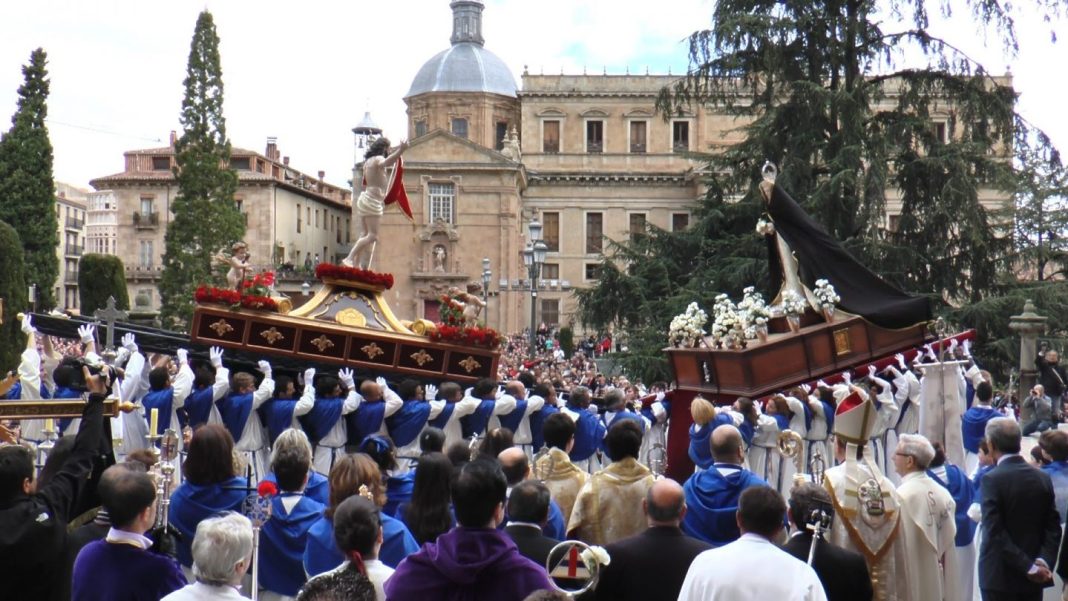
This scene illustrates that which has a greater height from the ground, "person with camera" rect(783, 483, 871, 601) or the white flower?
the white flower

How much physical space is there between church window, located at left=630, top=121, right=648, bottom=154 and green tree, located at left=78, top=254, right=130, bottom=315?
37.1m

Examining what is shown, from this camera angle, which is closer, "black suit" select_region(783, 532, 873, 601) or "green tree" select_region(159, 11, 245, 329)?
"black suit" select_region(783, 532, 873, 601)

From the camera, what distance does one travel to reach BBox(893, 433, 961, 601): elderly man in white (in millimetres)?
7285

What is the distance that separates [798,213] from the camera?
52.1 ft

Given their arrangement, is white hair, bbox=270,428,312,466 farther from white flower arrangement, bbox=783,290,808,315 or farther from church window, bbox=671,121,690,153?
church window, bbox=671,121,690,153

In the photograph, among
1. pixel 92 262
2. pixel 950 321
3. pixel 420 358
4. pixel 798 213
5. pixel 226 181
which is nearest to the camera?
pixel 420 358

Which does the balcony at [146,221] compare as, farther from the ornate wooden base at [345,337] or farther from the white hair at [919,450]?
the white hair at [919,450]

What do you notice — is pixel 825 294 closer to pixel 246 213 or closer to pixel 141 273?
pixel 246 213

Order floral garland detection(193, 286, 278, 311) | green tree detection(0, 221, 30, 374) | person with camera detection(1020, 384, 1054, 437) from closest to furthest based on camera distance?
floral garland detection(193, 286, 278, 311)
person with camera detection(1020, 384, 1054, 437)
green tree detection(0, 221, 30, 374)

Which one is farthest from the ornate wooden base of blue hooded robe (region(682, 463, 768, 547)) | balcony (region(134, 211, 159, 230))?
balcony (region(134, 211, 159, 230))

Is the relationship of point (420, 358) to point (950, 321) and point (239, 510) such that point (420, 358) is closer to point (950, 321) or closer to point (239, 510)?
point (239, 510)

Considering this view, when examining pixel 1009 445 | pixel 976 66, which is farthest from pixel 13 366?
pixel 1009 445

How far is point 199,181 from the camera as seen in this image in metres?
48.1

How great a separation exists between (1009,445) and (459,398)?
6.91 metres
